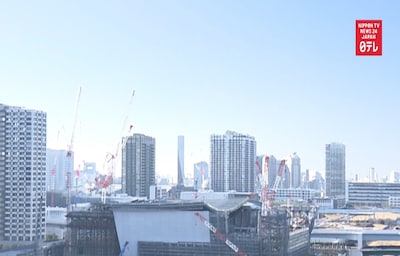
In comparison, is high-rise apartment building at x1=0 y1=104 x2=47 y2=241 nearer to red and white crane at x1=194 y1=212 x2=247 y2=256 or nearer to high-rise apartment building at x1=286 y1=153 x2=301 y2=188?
red and white crane at x1=194 y1=212 x2=247 y2=256

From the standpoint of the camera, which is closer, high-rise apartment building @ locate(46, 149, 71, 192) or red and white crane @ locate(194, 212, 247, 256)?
red and white crane @ locate(194, 212, 247, 256)

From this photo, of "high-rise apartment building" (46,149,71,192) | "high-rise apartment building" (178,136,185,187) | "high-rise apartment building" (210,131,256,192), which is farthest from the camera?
"high-rise apartment building" (178,136,185,187)

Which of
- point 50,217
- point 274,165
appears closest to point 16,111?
point 50,217

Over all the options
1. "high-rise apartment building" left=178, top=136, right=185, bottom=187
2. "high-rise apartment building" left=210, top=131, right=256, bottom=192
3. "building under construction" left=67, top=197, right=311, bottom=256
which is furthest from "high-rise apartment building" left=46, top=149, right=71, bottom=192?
"building under construction" left=67, top=197, right=311, bottom=256

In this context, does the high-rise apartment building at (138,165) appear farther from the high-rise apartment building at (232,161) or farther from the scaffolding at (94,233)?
the scaffolding at (94,233)

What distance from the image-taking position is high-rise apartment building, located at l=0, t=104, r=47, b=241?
15.9 m

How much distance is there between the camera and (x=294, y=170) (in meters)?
46.9

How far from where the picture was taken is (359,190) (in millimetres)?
34875

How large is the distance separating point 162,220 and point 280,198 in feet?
82.0

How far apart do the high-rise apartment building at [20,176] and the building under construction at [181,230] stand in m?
2.63

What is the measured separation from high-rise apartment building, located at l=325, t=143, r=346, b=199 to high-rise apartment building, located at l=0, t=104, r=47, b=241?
24247mm

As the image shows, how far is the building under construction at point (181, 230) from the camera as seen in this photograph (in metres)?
12.6

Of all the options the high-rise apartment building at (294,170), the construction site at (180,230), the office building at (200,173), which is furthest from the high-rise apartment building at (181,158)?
the construction site at (180,230)

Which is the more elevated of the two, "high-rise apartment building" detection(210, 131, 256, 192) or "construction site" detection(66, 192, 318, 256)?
"high-rise apartment building" detection(210, 131, 256, 192)
